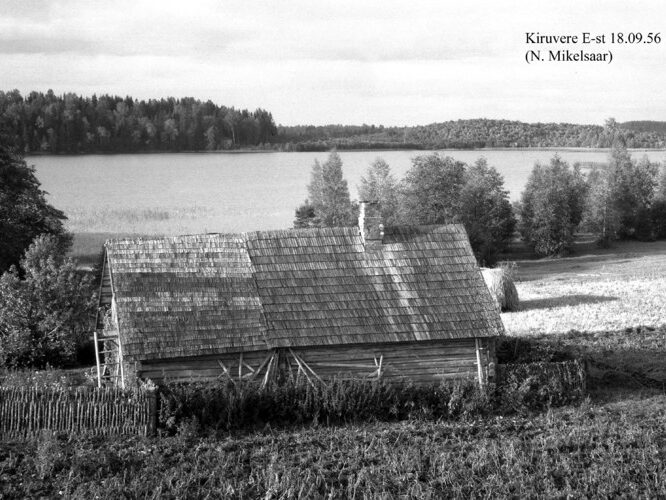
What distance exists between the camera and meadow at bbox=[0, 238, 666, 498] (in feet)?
48.3

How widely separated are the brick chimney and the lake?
117 ft

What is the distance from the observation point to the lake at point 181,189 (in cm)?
6278

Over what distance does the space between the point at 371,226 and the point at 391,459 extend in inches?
304

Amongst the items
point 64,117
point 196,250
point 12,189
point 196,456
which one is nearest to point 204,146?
point 64,117

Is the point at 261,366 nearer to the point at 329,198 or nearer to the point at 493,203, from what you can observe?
the point at 329,198

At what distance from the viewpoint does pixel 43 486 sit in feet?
48.3

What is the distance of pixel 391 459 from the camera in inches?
634

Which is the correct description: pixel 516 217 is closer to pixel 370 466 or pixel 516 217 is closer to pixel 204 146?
pixel 204 146

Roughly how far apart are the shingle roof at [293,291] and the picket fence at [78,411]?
1371 mm

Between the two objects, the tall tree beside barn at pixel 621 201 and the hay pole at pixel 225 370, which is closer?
the hay pole at pixel 225 370

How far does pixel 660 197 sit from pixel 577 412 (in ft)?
218

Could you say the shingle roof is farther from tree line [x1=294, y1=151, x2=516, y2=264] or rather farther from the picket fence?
tree line [x1=294, y1=151, x2=516, y2=264]

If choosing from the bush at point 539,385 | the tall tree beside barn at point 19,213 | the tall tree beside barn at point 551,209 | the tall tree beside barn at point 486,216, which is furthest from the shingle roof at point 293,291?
the tall tree beside barn at point 551,209

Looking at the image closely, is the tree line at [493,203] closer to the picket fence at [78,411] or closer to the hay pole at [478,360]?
the hay pole at [478,360]
